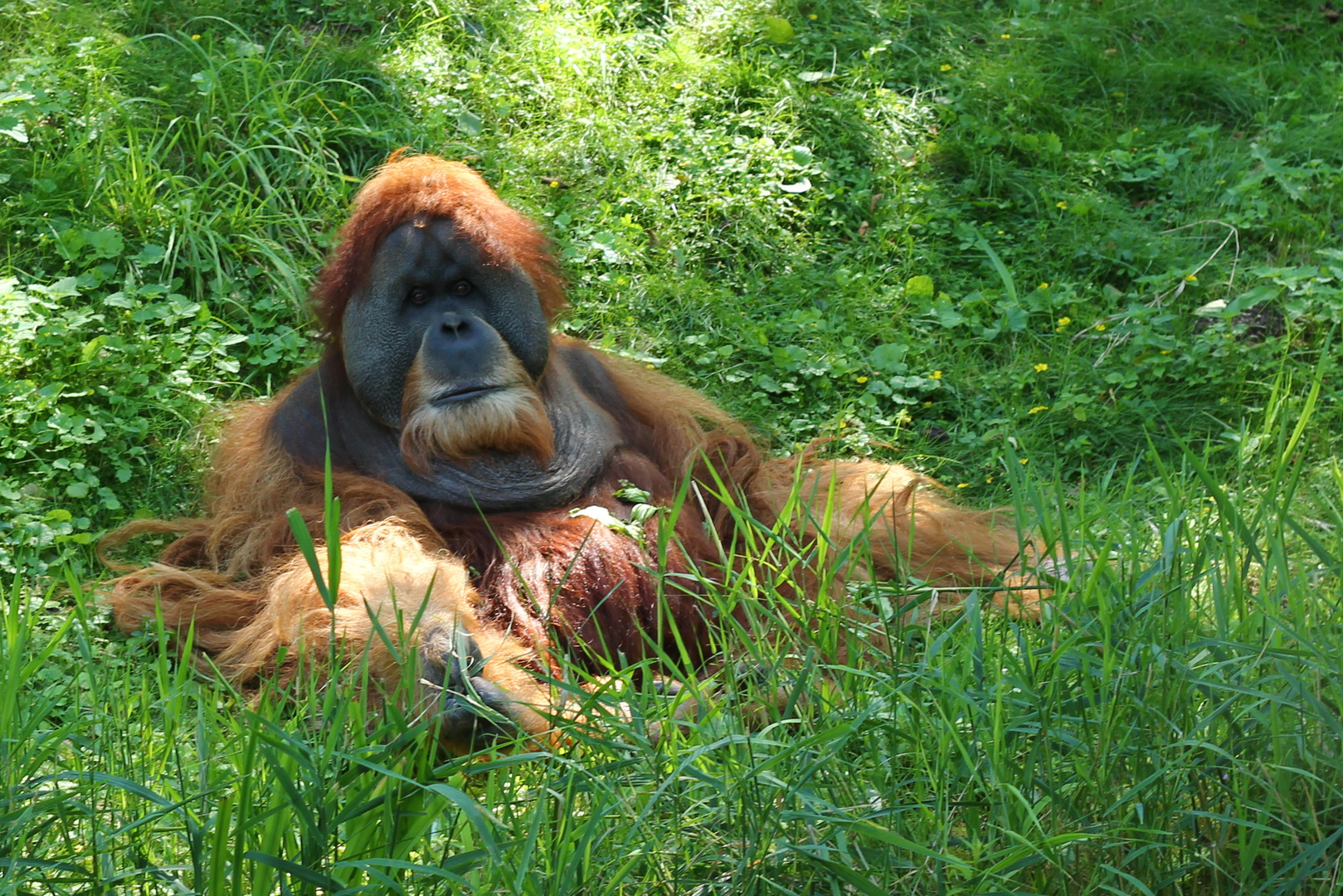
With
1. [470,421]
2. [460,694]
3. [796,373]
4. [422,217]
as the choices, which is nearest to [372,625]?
[460,694]

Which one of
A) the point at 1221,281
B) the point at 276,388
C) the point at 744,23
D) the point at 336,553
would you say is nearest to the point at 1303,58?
the point at 1221,281

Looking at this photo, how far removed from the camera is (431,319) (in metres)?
Answer: 3.05

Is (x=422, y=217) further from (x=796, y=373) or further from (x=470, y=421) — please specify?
(x=796, y=373)

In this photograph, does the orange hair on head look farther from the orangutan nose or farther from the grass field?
the orangutan nose

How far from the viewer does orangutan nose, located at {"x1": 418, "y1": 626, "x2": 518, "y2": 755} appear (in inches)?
87.9

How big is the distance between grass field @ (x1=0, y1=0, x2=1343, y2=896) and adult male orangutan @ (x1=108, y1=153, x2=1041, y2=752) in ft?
0.69

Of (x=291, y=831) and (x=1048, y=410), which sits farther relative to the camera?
(x=1048, y=410)

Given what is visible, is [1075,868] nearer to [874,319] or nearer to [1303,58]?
[874,319]

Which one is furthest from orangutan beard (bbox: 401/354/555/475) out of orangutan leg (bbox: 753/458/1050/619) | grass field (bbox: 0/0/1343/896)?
orangutan leg (bbox: 753/458/1050/619)

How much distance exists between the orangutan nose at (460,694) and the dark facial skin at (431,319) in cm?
69

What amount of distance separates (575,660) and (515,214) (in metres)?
1.03

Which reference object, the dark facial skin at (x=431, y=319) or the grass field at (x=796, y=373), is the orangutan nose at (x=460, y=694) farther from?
the dark facial skin at (x=431, y=319)

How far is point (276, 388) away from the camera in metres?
4.00

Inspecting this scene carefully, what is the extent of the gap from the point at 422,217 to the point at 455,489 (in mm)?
577
